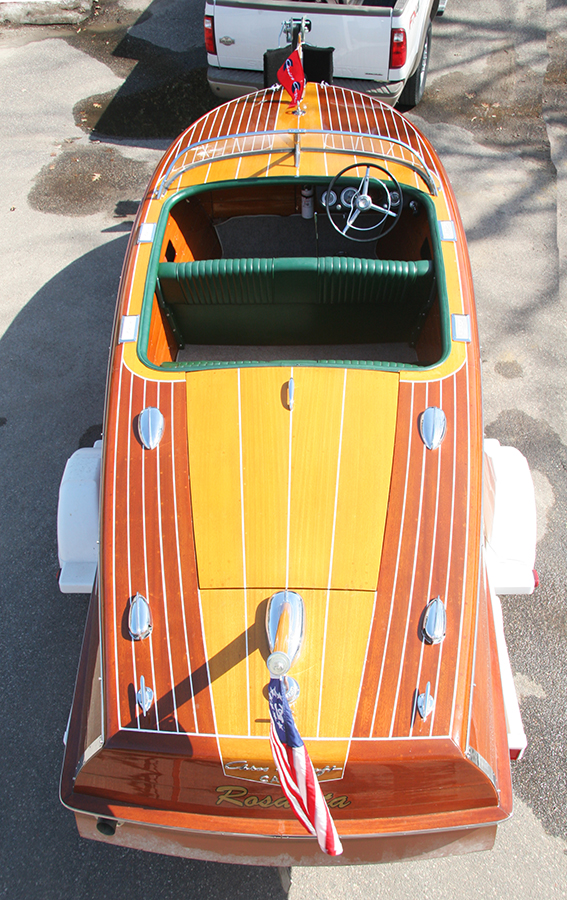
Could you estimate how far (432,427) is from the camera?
255 cm

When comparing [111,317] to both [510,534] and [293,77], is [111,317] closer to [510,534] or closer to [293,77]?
[293,77]

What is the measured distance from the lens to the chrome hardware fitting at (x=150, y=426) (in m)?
2.57

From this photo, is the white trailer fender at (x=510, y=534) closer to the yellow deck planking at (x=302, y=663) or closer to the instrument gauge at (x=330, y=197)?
the yellow deck planking at (x=302, y=663)

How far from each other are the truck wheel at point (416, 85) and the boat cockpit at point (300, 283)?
10.3 feet

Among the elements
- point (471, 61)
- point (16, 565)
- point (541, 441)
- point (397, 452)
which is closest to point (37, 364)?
point (16, 565)

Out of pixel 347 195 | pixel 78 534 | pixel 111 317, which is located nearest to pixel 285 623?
pixel 78 534

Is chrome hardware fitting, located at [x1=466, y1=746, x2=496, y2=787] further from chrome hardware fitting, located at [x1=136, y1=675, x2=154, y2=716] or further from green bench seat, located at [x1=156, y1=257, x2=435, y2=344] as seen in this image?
green bench seat, located at [x1=156, y1=257, x2=435, y2=344]

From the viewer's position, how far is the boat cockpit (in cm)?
316

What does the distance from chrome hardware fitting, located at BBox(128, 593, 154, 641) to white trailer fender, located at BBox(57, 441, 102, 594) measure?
70 centimetres

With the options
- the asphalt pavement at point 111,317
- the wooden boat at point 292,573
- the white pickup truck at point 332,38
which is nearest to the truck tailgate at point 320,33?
the white pickup truck at point 332,38

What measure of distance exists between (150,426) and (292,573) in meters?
0.90

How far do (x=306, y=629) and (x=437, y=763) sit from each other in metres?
0.62

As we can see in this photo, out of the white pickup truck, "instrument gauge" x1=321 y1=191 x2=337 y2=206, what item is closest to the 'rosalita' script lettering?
"instrument gauge" x1=321 y1=191 x2=337 y2=206

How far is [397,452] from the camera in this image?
2.51 meters
